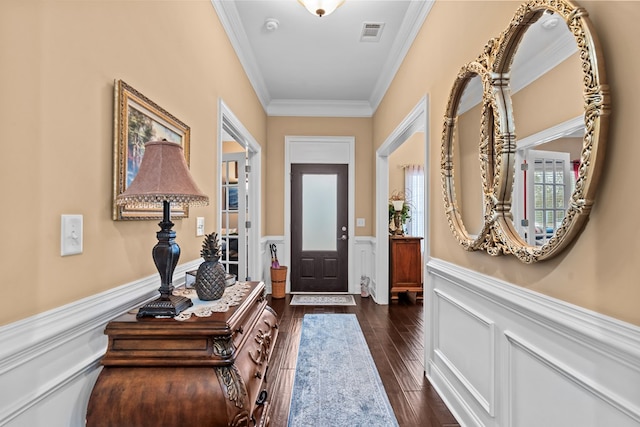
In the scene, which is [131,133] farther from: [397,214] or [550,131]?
[397,214]

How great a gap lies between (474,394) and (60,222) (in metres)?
2.00

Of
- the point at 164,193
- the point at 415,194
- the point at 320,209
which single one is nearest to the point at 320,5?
the point at 164,193

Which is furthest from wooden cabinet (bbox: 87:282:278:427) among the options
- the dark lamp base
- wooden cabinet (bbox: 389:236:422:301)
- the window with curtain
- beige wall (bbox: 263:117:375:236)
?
the window with curtain

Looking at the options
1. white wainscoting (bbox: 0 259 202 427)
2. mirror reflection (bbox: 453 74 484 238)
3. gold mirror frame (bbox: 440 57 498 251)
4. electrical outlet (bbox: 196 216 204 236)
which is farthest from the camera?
electrical outlet (bbox: 196 216 204 236)

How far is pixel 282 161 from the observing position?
16.9 ft

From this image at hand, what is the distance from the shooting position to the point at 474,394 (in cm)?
180

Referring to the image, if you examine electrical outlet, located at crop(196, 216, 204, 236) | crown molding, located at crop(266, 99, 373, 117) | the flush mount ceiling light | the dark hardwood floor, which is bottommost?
the dark hardwood floor

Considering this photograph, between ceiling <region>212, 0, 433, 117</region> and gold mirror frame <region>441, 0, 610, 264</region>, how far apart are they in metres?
1.28

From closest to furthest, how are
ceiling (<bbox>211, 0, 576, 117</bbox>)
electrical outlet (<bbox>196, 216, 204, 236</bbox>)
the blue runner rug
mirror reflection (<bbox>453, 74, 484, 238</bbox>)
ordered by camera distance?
mirror reflection (<bbox>453, 74, 484, 238</bbox>) → the blue runner rug → electrical outlet (<bbox>196, 216, 204, 236</bbox>) → ceiling (<bbox>211, 0, 576, 117</bbox>)

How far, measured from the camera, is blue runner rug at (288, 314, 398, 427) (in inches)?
77.8

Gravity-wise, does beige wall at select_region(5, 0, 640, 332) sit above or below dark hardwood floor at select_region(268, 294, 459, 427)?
above

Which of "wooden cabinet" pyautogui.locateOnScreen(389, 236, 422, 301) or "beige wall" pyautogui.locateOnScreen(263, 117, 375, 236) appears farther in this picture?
"beige wall" pyautogui.locateOnScreen(263, 117, 375, 236)

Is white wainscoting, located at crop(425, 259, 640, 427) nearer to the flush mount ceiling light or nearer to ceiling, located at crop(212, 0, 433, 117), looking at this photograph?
the flush mount ceiling light

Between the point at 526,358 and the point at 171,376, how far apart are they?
1339mm
